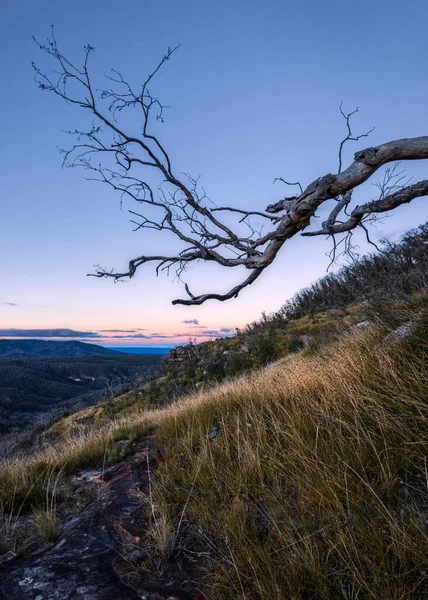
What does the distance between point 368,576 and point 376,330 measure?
12.3 feet

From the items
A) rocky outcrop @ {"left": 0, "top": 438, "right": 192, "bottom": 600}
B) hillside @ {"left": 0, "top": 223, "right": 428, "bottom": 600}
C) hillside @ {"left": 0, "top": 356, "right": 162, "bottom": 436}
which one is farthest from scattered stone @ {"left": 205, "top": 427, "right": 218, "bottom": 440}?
hillside @ {"left": 0, "top": 356, "right": 162, "bottom": 436}

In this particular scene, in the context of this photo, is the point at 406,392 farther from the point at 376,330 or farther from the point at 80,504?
the point at 80,504

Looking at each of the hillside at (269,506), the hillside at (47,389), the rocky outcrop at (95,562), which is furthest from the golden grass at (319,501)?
the hillside at (47,389)

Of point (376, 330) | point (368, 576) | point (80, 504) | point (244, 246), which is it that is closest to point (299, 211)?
point (244, 246)

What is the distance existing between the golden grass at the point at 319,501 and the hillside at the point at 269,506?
0.04ft

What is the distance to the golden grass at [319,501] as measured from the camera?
1.50m

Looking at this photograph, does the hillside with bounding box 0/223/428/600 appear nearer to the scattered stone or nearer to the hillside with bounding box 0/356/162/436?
the scattered stone

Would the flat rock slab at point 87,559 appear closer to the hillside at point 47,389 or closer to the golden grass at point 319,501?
the golden grass at point 319,501

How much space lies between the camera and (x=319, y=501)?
201cm

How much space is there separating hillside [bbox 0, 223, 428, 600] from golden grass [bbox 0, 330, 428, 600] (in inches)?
0.5

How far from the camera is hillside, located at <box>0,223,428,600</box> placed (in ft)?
5.11

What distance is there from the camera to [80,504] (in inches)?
129

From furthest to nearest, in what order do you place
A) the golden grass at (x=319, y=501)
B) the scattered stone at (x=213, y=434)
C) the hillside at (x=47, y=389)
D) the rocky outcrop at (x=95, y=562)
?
1. the hillside at (x=47, y=389)
2. the scattered stone at (x=213, y=434)
3. the rocky outcrop at (x=95, y=562)
4. the golden grass at (x=319, y=501)

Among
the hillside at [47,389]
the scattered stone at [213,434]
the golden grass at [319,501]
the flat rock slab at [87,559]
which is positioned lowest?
the hillside at [47,389]
